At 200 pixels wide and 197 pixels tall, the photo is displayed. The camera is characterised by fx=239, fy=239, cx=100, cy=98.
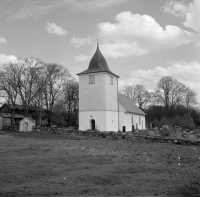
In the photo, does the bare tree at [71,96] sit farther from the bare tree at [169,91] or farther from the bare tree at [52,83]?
the bare tree at [169,91]

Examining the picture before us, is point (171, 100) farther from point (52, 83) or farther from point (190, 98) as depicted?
point (52, 83)

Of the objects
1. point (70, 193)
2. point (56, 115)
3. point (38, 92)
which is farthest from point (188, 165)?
point (56, 115)

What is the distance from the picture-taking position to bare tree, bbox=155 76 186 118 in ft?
193

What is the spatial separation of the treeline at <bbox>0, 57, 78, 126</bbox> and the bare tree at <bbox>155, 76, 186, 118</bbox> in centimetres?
2203

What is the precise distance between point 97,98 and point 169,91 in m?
33.1

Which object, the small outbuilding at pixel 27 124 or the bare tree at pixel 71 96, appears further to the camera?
the bare tree at pixel 71 96

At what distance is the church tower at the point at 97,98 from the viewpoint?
30516mm

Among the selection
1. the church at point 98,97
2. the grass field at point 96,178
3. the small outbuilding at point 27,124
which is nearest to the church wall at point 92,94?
the church at point 98,97

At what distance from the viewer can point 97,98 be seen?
30.9 meters

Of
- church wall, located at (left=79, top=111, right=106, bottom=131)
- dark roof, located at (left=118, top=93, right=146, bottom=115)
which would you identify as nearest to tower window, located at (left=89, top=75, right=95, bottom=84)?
church wall, located at (left=79, top=111, right=106, bottom=131)

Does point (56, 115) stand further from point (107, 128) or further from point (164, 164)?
point (164, 164)

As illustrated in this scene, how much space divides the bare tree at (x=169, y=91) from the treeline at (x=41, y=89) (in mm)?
22029

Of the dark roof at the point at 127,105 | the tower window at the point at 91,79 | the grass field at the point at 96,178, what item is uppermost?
the tower window at the point at 91,79

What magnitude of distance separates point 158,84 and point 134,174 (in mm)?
55300
